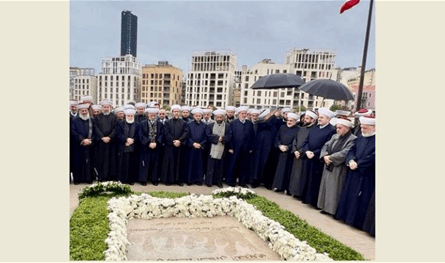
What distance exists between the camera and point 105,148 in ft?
21.8

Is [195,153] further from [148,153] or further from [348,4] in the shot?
[348,4]

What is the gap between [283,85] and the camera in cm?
739

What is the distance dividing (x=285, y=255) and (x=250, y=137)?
3.66m

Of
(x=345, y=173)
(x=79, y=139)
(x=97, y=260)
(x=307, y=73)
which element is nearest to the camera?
(x=97, y=260)

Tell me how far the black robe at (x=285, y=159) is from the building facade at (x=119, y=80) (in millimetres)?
87046

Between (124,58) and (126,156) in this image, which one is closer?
(126,156)

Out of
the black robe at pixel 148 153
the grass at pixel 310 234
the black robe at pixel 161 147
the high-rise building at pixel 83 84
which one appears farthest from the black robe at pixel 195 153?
the high-rise building at pixel 83 84

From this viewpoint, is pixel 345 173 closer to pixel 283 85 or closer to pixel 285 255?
pixel 285 255

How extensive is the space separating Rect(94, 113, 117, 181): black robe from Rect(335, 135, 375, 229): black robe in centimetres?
450

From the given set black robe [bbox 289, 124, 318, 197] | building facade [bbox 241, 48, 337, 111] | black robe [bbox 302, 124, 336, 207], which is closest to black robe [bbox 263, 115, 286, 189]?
black robe [bbox 289, 124, 318, 197]

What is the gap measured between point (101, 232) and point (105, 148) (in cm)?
318

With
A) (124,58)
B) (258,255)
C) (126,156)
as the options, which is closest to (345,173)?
(258,255)

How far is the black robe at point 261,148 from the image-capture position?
7.02m

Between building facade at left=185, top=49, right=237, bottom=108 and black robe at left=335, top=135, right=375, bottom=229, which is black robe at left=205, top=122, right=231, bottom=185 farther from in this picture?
building facade at left=185, top=49, right=237, bottom=108
